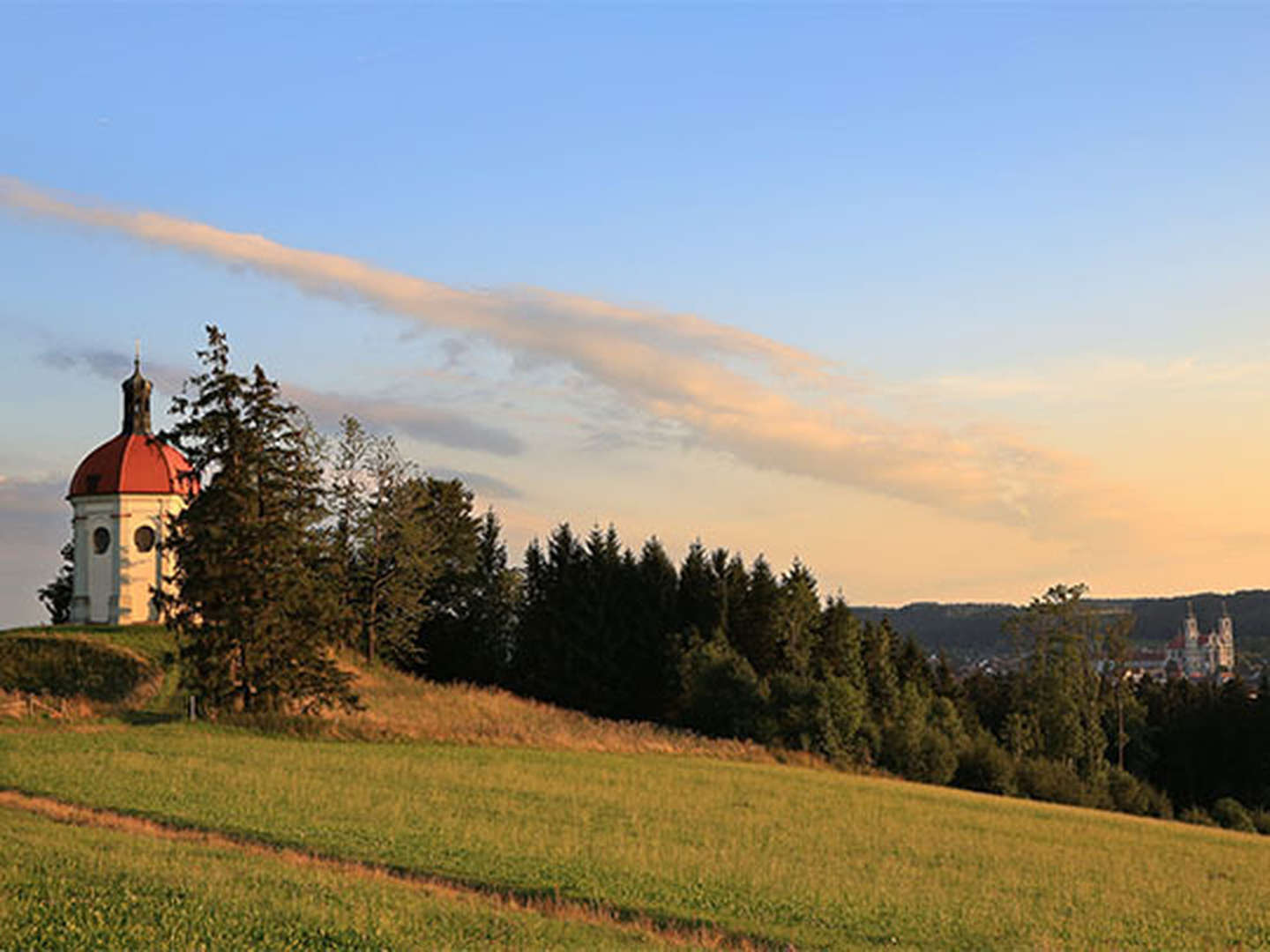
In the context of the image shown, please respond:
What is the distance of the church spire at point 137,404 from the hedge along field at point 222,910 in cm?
5965

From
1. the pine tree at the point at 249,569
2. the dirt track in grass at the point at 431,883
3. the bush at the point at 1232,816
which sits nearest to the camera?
the dirt track in grass at the point at 431,883

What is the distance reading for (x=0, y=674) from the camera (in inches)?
2489

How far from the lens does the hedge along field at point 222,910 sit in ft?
52.9

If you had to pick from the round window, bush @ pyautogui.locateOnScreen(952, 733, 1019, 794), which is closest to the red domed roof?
the round window

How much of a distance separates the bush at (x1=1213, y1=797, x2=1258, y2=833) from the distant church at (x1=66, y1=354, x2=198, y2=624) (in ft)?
226

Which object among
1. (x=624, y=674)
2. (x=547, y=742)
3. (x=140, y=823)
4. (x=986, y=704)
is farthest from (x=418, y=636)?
(x=140, y=823)

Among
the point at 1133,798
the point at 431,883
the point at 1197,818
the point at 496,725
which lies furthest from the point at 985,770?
the point at 431,883

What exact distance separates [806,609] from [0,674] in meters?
49.6

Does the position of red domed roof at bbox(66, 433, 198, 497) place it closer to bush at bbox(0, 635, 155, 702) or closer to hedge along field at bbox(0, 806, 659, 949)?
bush at bbox(0, 635, 155, 702)

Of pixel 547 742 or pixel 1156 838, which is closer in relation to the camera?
pixel 1156 838

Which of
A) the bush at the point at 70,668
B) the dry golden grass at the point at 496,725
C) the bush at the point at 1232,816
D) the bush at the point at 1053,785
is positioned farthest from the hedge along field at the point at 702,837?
the bush at the point at 1232,816

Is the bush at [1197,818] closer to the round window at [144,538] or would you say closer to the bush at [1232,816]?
the bush at [1232,816]

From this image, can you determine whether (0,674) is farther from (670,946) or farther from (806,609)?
(670,946)

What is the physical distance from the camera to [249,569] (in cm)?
5381
